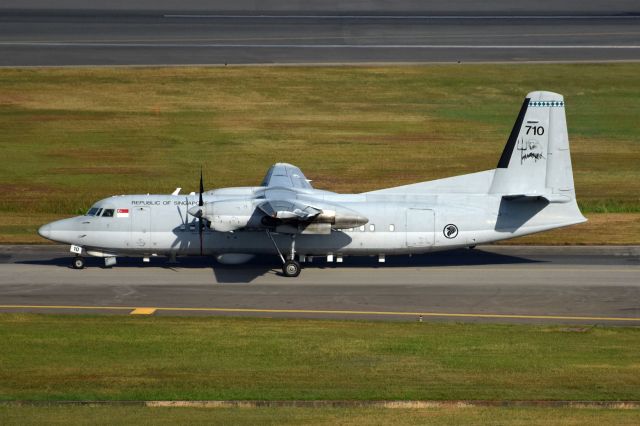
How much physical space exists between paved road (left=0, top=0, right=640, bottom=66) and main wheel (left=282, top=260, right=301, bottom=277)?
3451 centimetres

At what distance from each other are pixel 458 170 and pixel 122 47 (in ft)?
93.0

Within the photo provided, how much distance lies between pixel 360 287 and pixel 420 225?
11.4 ft

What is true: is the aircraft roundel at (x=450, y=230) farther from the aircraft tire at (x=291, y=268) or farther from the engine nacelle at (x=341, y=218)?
the aircraft tire at (x=291, y=268)

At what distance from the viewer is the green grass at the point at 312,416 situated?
22672 millimetres

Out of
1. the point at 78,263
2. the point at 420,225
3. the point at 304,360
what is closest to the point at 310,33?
the point at 420,225

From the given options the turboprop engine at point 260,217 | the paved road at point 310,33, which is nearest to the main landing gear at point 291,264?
the turboprop engine at point 260,217

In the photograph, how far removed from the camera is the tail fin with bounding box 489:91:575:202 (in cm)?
3788

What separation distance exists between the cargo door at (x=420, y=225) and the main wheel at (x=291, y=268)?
13.8 ft

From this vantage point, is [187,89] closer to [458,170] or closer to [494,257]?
[458,170]

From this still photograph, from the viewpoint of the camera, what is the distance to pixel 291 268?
125 feet

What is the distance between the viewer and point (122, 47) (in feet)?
241

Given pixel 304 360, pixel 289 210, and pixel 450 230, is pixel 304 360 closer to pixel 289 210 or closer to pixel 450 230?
pixel 289 210

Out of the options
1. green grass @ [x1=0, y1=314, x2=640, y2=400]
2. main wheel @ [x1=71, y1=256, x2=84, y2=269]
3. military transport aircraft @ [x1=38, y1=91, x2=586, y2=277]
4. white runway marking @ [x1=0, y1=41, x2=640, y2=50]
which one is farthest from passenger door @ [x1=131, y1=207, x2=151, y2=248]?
white runway marking @ [x1=0, y1=41, x2=640, y2=50]

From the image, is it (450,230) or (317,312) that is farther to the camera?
(450,230)
